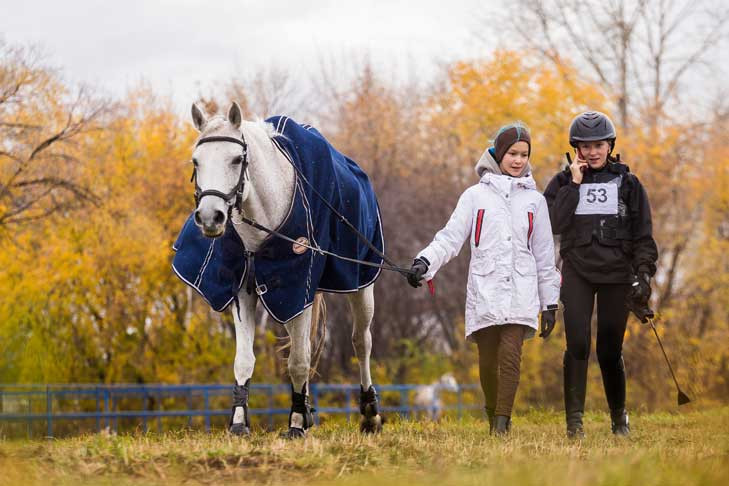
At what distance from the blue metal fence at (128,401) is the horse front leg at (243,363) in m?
12.9

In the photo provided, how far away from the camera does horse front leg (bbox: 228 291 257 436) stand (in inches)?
290

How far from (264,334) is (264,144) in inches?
782

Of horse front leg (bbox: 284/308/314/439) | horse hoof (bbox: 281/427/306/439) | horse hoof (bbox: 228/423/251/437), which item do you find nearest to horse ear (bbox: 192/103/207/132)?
horse front leg (bbox: 284/308/314/439)

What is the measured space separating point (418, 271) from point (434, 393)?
2022cm

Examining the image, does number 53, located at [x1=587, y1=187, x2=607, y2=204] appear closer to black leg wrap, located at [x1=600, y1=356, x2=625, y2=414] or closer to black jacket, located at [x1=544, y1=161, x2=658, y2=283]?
black jacket, located at [x1=544, y1=161, x2=658, y2=283]

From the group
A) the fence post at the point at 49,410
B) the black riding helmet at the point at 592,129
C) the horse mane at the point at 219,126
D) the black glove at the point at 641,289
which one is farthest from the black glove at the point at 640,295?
the fence post at the point at 49,410

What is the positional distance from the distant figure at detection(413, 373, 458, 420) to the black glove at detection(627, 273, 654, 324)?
1792 centimetres

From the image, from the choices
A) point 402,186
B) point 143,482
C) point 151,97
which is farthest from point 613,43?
point 143,482

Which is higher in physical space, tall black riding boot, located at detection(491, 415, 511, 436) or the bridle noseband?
the bridle noseband

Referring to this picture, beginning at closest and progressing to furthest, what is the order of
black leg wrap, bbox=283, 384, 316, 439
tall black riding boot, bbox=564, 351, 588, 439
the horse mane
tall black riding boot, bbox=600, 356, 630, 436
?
1. the horse mane
2. black leg wrap, bbox=283, 384, 316, 439
3. tall black riding boot, bbox=564, 351, 588, 439
4. tall black riding boot, bbox=600, 356, 630, 436

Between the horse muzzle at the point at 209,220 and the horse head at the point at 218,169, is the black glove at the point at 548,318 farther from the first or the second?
the horse muzzle at the point at 209,220

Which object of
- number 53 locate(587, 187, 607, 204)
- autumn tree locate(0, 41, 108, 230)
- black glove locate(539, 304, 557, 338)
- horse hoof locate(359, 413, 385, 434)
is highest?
autumn tree locate(0, 41, 108, 230)

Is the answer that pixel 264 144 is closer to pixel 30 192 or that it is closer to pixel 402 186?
pixel 30 192

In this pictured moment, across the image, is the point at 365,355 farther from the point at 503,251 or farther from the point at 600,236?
the point at 600,236
